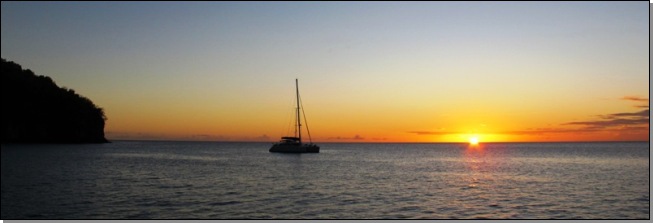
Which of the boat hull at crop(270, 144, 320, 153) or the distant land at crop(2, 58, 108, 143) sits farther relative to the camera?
the distant land at crop(2, 58, 108, 143)

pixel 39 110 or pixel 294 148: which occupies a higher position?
pixel 39 110

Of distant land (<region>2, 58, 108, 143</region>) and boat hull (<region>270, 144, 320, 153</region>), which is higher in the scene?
distant land (<region>2, 58, 108, 143</region>)

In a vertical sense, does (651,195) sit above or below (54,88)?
below

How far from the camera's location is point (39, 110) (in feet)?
388

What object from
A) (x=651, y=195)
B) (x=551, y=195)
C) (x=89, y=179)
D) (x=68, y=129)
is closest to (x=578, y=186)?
(x=551, y=195)

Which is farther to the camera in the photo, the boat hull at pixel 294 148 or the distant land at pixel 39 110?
the distant land at pixel 39 110

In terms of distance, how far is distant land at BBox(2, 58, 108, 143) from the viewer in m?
112

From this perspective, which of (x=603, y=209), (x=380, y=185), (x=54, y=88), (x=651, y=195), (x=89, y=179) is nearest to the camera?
(x=651, y=195)

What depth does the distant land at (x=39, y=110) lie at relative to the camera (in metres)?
112

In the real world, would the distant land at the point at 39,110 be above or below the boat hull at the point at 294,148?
above

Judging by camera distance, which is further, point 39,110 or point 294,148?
point 39,110

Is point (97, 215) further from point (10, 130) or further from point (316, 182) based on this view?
point (10, 130)

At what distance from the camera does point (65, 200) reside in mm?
23672

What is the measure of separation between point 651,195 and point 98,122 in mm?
151462
